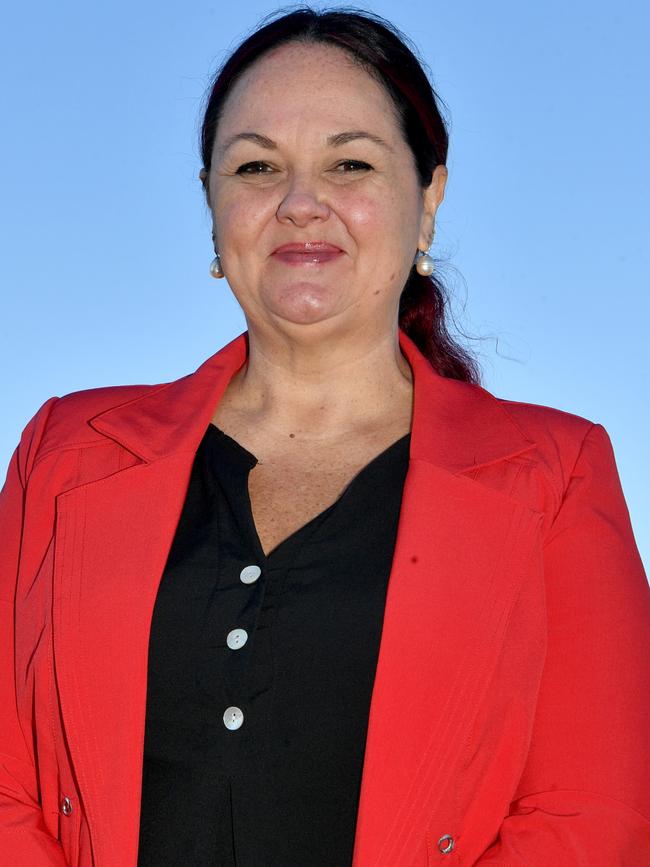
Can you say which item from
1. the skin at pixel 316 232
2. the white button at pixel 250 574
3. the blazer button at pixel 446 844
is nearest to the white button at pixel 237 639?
the white button at pixel 250 574

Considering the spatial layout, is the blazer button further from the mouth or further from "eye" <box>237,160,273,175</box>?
"eye" <box>237,160,273,175</box>

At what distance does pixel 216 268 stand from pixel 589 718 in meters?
1.71

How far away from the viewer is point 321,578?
3.14 metres

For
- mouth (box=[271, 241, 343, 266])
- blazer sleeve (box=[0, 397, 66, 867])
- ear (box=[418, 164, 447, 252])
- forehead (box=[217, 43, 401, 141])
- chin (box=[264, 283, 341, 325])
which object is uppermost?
forehead (box=[217, 43, 401, 141])

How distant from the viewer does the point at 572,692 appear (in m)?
3.14

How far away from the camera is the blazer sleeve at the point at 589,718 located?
3.02 meters

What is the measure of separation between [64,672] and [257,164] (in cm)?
148

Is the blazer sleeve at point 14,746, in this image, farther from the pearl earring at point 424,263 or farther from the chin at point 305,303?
the pearl earring at point 424,263

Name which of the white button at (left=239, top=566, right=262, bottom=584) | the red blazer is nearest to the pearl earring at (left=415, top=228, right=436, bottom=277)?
the red blazer

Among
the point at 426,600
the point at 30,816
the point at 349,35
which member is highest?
the point at 349,35

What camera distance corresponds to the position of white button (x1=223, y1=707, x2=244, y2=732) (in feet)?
9.87

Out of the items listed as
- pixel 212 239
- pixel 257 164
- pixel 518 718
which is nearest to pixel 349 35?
pixel 257 164

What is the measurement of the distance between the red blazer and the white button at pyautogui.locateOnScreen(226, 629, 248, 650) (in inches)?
9.0

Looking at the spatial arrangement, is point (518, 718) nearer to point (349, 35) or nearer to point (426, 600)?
point (426, 600)
